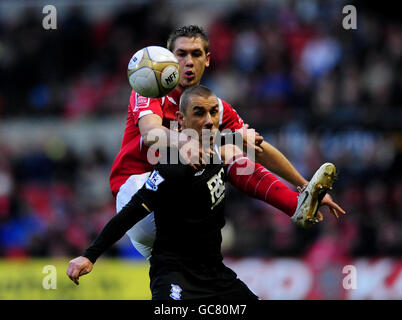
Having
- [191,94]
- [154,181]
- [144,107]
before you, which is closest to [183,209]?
[154,181]

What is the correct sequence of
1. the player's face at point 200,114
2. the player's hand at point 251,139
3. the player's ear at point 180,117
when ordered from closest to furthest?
the player's face at point 200,114
the player's ear at point 180,117
the player's hand at point 251,139

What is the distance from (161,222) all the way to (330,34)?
10125mm

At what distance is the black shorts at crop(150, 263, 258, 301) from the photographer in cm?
609

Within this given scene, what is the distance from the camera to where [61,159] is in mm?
15828

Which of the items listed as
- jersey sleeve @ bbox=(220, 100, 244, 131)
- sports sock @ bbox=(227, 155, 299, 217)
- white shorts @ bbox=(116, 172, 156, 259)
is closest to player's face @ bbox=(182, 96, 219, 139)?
sports sock @ bbox=(227, 155, 299, 217)

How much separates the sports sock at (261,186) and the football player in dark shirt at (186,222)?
0.50 metres

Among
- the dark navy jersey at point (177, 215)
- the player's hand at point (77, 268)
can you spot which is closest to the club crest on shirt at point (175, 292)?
the dark navy jersey at point (177, 215)

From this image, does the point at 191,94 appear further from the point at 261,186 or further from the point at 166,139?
the point at 261,186

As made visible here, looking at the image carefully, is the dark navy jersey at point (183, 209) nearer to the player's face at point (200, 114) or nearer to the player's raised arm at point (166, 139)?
the player's raised arm at point (166, 139)

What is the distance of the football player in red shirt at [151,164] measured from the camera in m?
6.80

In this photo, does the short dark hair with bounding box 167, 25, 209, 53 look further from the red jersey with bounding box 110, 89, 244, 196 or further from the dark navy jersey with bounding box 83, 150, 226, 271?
the dark navy jersey with bounding box 83, 150, 226, 271

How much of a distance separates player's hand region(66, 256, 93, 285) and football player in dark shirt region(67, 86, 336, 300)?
0.06 m

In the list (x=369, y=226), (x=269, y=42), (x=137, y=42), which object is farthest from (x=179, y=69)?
(x=137, y=42)

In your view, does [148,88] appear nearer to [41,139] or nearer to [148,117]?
[148,117]
